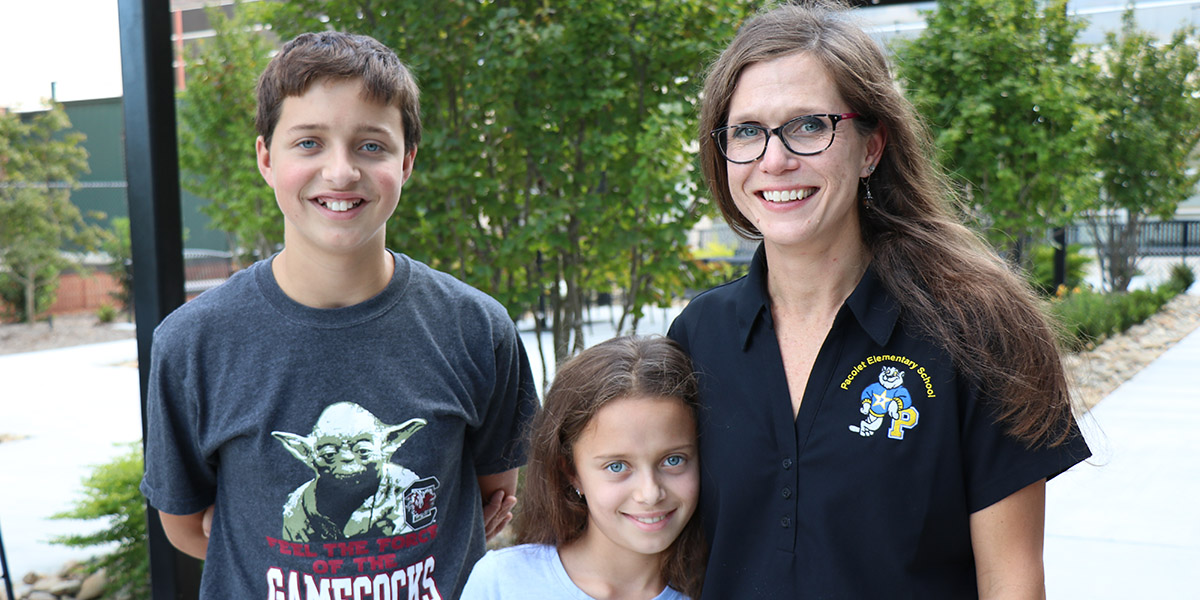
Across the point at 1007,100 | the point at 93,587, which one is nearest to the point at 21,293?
the point at 93,587

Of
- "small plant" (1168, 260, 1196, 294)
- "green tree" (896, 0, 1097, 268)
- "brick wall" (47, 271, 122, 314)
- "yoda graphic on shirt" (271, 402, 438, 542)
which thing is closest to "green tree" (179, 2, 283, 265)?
"brick wall" (47, 271, 122, 314)

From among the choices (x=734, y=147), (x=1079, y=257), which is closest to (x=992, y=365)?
(x=734, y=147)

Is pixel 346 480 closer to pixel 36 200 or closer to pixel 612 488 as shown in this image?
pixel 612 488

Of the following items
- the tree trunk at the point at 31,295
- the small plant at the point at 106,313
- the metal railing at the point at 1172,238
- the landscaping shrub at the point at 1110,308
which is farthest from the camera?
the metal railing at the point at 1172,238

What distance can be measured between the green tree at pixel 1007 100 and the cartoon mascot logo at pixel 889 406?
603 cm

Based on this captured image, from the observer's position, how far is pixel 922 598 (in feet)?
4.92

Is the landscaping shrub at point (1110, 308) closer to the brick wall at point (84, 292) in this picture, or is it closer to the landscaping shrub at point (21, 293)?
the brick wall at point (84, 292)

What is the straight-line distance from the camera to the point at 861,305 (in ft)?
5.26

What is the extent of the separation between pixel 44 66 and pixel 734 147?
10.6ft

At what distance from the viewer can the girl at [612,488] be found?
5.89ft

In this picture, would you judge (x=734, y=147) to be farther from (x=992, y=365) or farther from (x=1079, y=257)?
(x=1079, y=257)

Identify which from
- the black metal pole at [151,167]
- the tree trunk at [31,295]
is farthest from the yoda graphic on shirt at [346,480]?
the tree trunk at [31,295]

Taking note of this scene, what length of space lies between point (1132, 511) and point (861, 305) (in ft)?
14.6

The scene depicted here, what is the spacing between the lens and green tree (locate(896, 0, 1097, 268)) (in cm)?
735
